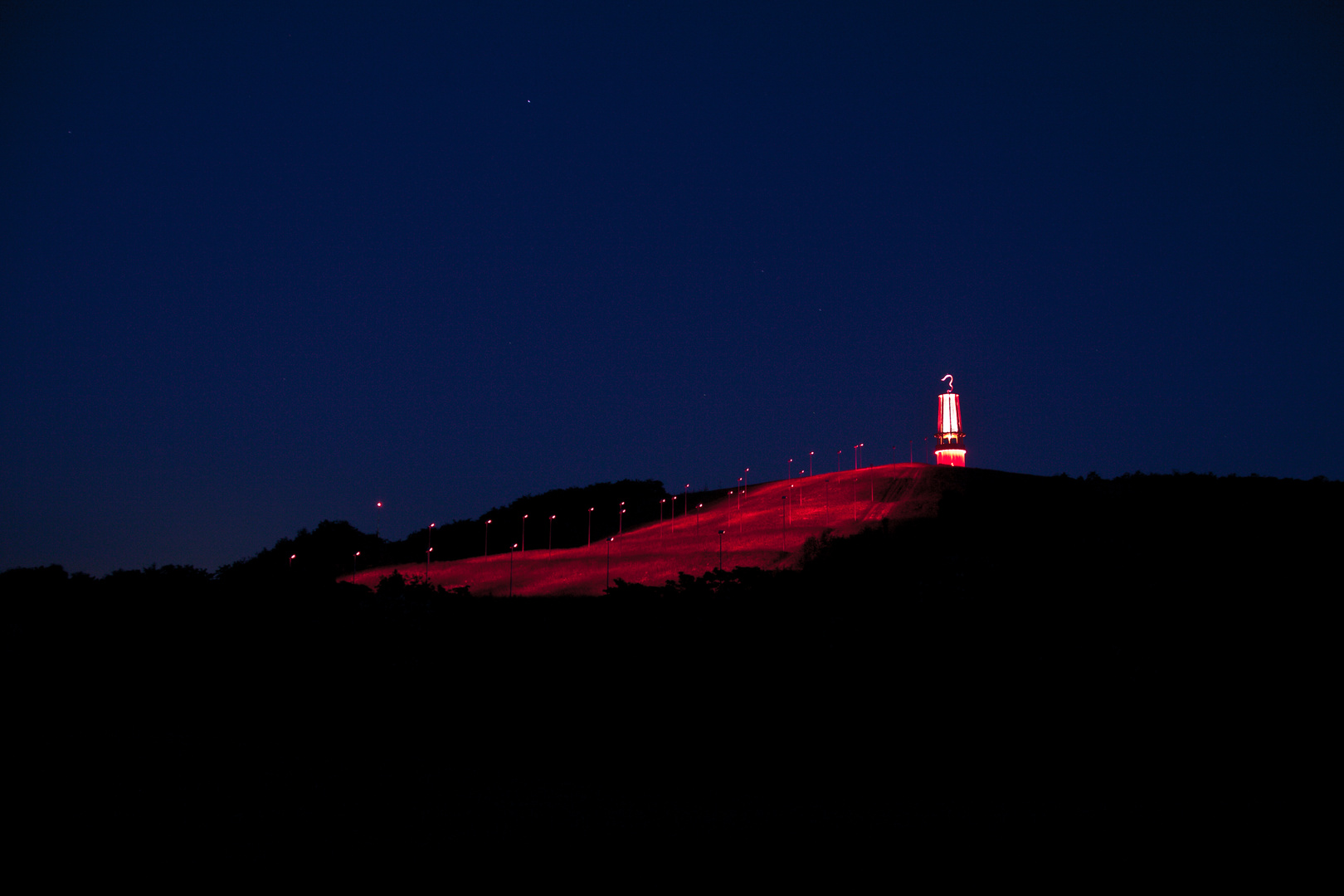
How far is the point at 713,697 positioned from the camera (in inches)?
576

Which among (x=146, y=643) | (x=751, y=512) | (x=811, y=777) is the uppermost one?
(x=751, y=512)

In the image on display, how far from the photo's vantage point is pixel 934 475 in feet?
145

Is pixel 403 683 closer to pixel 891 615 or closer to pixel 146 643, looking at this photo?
pixel 146 643

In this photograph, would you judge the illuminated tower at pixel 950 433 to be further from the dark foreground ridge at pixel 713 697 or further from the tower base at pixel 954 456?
the dark foreground ridge at pixel 713 697

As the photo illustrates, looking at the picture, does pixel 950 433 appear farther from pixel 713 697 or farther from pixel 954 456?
pixel 713 697

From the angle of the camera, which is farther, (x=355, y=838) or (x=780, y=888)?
(x=355, y=838)

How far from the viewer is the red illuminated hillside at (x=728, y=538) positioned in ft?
105

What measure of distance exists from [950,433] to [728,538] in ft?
101

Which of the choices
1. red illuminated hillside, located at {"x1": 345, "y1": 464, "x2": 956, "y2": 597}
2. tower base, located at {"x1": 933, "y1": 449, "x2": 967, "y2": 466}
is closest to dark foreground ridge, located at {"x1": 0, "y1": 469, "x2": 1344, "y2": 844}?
red illuminated hillside, located at {"x1": 345, "y1": 464, "x2": 956, "y2": 597}

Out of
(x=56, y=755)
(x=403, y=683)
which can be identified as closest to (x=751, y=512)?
(x=403, y=683)

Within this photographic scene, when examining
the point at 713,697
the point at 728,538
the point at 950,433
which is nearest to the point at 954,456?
the point at 950,433

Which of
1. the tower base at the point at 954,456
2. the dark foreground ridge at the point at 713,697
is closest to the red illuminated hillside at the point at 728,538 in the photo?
the dark foreground ridge at the point at 713,697

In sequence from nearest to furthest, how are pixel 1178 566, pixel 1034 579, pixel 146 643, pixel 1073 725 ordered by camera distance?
pixel 1073 725 → pixel 146 643 → pixel 1034 579 → pixel 1178 566

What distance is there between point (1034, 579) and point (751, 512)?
948 inches
